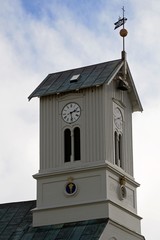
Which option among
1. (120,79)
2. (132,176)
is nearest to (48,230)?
(132,176)

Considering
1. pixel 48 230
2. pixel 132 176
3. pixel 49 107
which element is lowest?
pixel 48 230

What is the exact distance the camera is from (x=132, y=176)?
229ft

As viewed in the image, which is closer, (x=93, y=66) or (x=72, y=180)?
(x=72, y=180)

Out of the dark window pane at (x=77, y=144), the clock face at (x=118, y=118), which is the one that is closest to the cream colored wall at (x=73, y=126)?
the dark window pane at (x=77, y=144)

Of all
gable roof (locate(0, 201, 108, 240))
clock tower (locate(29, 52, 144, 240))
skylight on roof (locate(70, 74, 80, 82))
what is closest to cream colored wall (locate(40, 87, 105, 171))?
clock tower (locate(29, 52, 144, 240))

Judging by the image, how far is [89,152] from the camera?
220ft

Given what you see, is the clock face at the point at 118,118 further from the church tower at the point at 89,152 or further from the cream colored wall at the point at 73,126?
the cream colored wall at the point at 73,126

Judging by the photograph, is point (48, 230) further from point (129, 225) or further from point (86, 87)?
point (86, 87)

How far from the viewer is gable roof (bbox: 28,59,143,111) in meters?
68.5

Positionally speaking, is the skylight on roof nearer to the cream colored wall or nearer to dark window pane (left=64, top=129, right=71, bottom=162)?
the cream colored wall

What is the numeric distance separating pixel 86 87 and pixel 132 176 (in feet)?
23.8

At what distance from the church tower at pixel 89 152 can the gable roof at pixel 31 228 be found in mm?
524

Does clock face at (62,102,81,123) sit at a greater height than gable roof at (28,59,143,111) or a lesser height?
lesser

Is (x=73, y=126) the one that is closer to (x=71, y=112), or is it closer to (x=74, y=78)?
(x=71, y=112)
